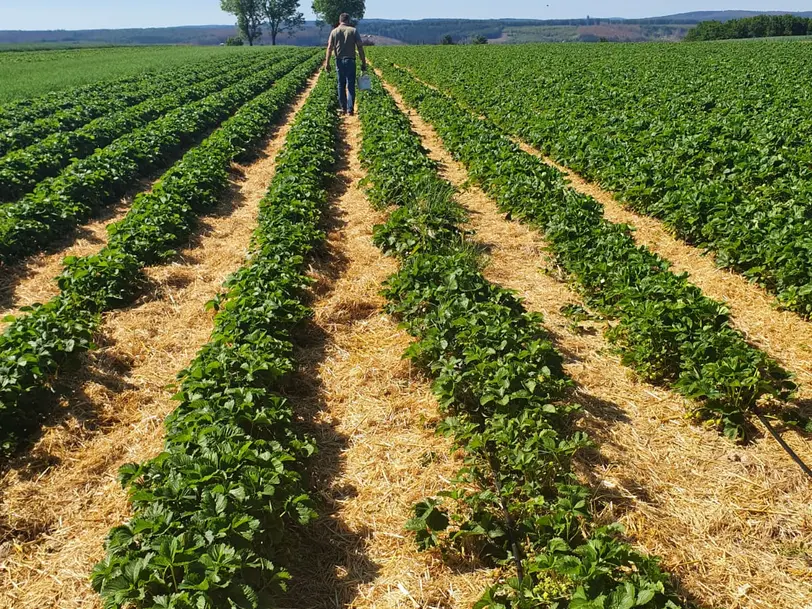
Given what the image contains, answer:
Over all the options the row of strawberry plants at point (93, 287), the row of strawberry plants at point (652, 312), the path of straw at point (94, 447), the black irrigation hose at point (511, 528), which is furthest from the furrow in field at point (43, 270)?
the row of strawberry plants at point (652, 312)

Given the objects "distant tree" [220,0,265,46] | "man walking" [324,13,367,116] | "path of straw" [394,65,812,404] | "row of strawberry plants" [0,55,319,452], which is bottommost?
"path of straw" [394,65,812,404]

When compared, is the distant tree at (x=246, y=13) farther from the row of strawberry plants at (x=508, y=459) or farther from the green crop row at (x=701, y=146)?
the row of strawberry plants at (x=508, y=459)

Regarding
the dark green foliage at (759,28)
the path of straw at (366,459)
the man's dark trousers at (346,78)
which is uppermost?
the dark green foliage at (759,28)

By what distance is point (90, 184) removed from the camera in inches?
438

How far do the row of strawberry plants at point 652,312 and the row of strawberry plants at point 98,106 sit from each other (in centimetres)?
1292

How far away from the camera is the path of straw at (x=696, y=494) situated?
3.63 metres

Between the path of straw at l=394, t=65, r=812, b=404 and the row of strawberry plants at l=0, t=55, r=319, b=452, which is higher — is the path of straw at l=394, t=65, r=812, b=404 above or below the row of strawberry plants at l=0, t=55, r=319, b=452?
below

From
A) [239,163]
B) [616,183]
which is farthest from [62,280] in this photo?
[616,183]

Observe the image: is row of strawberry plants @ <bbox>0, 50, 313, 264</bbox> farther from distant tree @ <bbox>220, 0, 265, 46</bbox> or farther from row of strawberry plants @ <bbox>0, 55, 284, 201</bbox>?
distant tree @ <bbox>220, 0, 265, 46</bbox>

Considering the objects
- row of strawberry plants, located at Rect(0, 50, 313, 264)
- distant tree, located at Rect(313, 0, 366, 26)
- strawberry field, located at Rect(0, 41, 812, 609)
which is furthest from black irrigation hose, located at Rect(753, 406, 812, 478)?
distant tree, located at Rect(313, 0, 366, 26)

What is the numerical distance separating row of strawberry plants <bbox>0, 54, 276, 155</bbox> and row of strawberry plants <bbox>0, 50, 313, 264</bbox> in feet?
9.62

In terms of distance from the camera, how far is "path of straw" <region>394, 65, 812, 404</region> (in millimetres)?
6055

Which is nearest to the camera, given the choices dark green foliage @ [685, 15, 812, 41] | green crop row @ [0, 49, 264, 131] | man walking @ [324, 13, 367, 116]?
man walking @ [324, 13, 367, 116]

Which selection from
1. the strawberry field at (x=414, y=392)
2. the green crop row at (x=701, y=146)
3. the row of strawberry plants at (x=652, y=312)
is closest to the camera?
the strawberry field at (x=414, y=392)
